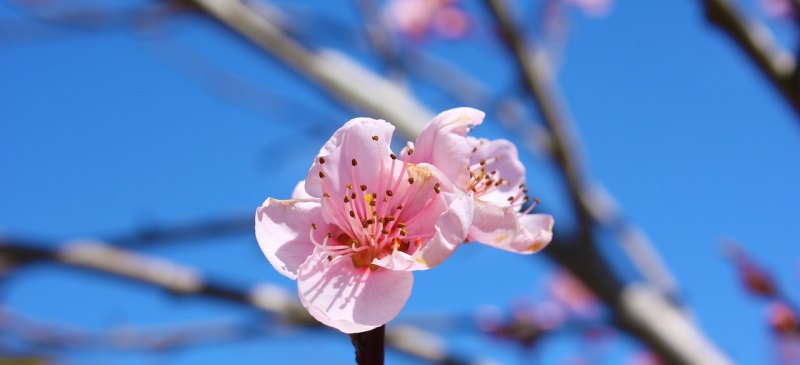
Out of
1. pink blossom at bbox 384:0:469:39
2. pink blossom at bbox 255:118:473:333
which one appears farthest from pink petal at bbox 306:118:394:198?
pink blossom at bbox 384:0:469:39

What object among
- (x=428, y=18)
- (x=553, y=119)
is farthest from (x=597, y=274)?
(x=428, y=18)

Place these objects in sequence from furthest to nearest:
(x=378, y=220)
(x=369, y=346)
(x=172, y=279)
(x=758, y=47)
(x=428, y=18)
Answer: (x=428, y=18) → (x=172, y=279) → (x=758, y=47) → (x=378, y=220) → (x=369, y=346)

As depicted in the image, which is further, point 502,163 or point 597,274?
point 597,274

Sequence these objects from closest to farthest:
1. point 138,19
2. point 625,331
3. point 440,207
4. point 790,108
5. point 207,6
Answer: point 440,207 < point 790,108 < point 207,6 < point 625,331 < point 138,19

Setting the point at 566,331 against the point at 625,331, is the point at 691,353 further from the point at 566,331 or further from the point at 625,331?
the point at 566,331

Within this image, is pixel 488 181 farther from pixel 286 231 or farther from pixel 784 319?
pixel 784 319

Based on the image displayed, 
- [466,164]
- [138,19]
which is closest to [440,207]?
[466,164]
